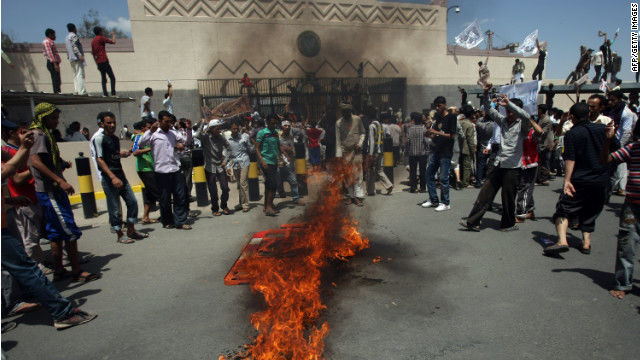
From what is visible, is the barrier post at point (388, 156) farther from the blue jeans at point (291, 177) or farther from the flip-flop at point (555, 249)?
the flip-flop at point (555, 249)

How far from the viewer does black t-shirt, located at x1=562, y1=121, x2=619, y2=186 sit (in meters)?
3.82

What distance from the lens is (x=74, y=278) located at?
3.89m

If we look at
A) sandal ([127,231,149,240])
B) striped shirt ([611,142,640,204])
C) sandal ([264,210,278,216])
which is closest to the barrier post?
sandal ([264,210,278,216])

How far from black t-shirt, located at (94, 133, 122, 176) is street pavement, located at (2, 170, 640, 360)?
122 centimetres

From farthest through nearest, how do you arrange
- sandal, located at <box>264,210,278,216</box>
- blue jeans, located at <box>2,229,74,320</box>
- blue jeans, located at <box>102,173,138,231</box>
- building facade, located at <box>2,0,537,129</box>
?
1. sandal, located at <box>264,210,278,216</box>
2. building facade, located at <box>2,0,537,129</box>
3. blue jeans, located at <box>102,173,138,231</box>
4. blue jeans, located at <box>2,229,74,320</box>

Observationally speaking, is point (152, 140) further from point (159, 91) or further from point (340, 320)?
point (159, 91)

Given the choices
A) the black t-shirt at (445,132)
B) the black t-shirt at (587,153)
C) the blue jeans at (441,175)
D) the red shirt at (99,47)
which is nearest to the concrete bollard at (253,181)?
the blue jeans at (441,175)

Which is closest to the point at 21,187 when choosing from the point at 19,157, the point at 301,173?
the point at 19,157

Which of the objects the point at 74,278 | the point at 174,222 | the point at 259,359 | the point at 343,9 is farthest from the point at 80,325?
the point at 343,9

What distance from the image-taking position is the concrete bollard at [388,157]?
7.95 m

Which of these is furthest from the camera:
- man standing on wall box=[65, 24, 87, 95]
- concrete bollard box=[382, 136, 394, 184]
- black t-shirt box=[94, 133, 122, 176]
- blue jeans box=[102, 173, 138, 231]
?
man standing on wall box=[65, 24, 87, 95]

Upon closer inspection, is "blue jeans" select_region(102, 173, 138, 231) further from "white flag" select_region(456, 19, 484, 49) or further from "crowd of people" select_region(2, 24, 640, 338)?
"white flag" select_region(456, 19, 484, 49)

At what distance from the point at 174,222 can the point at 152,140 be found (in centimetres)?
146

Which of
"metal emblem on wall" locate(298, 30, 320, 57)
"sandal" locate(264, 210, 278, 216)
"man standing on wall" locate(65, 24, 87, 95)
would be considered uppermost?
"man standing on wall" locate(65, 24, 87, 95)
